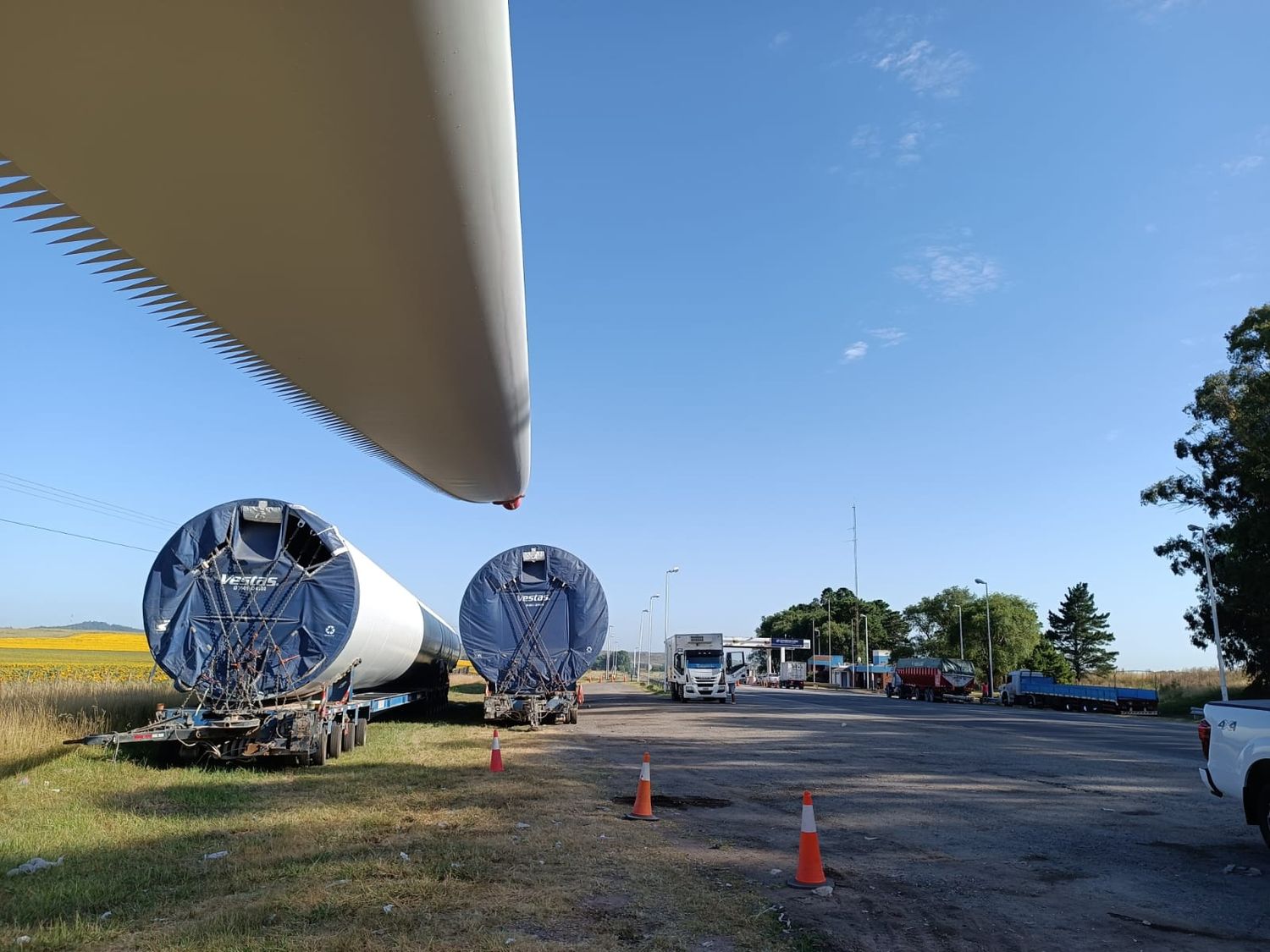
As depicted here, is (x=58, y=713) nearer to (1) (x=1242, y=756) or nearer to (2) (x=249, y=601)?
(2) (x=249, y=601)

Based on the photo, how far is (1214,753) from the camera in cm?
854

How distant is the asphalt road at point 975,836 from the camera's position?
19.7 feet

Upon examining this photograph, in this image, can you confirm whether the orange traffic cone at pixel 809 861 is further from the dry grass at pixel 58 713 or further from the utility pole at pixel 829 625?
the utility pole at pixel 829 625

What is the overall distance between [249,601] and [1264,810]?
42.3 ft

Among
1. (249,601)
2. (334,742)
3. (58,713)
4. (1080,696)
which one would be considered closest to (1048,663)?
(1080,696)

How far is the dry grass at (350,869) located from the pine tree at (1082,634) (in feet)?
401

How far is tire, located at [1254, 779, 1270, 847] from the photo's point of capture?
791 centimetres

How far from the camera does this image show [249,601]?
13180 millimetres

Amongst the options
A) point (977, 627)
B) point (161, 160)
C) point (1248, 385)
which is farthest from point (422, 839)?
point (977, 627)

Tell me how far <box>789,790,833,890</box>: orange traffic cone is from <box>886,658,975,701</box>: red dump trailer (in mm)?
49969

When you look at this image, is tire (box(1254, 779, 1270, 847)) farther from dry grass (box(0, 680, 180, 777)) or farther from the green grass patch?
the green grass patch

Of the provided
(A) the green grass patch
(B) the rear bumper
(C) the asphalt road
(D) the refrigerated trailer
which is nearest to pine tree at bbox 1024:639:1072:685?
(A) the green grass patch

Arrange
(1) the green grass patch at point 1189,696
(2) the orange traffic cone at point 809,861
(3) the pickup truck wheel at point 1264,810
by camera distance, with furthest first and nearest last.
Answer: (1) the green grass patch at point 1189,696 < (3) the pickup truck wheel at point 1264,810 < (2) the orange traffic cone at point 809,861

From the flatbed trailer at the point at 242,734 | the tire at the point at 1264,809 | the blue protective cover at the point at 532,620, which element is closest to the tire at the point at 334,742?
the flatbed trailer at the point at 242,734
